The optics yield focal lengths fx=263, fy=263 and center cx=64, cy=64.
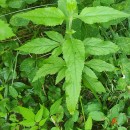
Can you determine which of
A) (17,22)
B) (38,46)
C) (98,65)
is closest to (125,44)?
(98,65)

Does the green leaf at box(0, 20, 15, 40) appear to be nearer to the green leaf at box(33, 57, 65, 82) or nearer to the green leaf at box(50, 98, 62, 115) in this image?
the green leaf at box(33, 57, 65, 82)

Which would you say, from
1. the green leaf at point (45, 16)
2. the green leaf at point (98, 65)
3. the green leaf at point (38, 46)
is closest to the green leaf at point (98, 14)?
the green leaf at point (45, 16)

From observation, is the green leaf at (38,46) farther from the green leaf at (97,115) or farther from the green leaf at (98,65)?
the green leaf at (97,115)

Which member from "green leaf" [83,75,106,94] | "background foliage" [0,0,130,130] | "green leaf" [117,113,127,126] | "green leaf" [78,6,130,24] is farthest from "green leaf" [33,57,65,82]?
"green leaf" [117,113,127,126]

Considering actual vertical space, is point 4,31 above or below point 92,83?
above

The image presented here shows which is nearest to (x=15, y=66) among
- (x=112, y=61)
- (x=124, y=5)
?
(x=112, y=61)

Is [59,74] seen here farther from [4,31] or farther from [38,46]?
[4,31]

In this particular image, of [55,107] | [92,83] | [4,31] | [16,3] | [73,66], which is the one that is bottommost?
[55,107]
